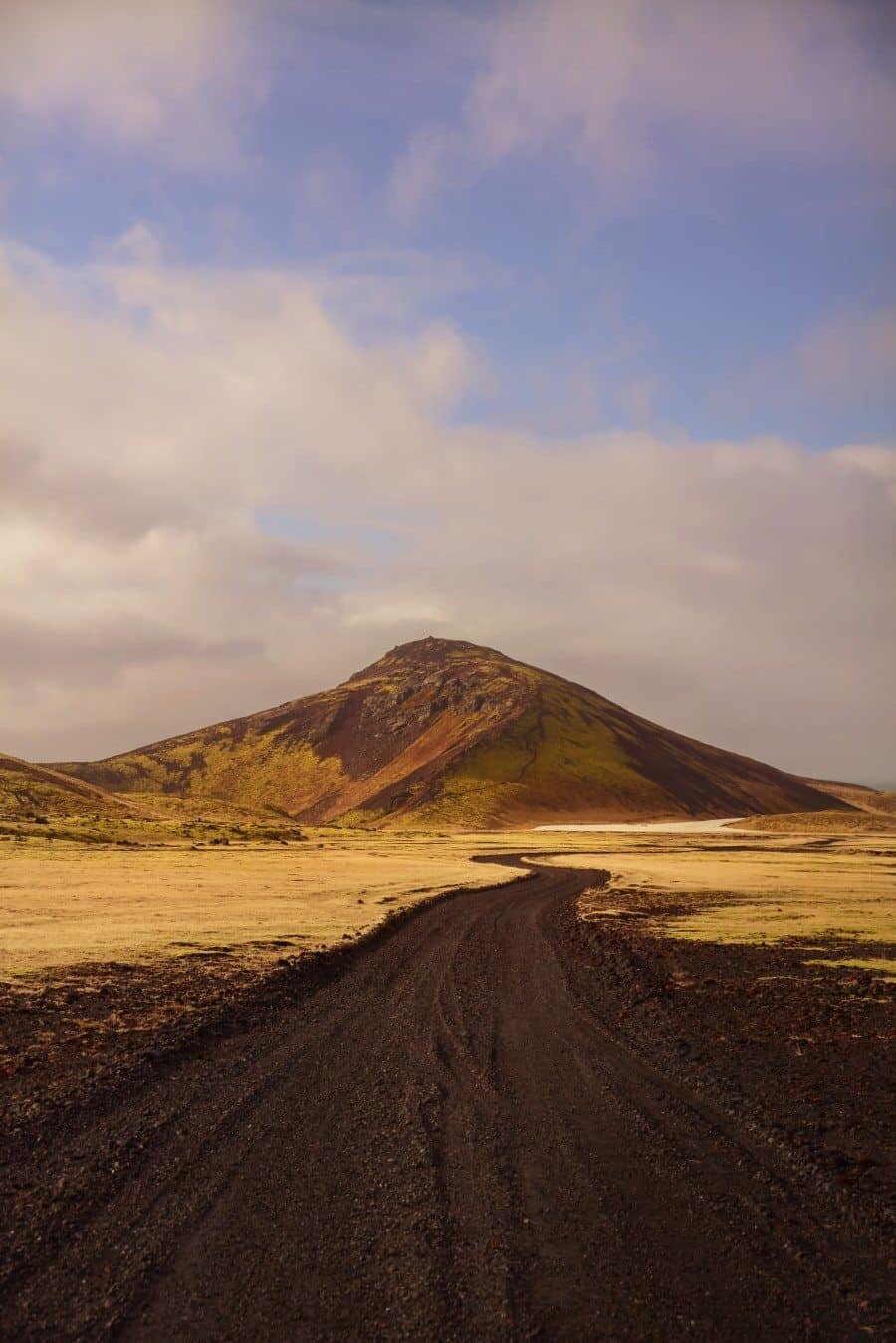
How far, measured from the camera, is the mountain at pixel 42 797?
117 m

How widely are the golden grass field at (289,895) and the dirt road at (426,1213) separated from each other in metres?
14.3

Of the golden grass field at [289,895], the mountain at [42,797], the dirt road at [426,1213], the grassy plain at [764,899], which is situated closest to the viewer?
the dirt road at [426,1213]

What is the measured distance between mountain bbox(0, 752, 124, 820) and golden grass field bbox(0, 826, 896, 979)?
2814 cm

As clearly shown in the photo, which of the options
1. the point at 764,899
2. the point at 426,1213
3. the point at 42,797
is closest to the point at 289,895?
the point at 764,899

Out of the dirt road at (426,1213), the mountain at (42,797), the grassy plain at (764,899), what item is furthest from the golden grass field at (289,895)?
the mountain at (42,797)

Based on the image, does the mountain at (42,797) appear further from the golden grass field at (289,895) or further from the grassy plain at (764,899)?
the grassy plain at (764,899)

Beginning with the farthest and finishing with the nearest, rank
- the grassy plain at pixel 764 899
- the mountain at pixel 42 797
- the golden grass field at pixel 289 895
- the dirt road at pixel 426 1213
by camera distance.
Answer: the mountain at pixel 42 797 < the grassy plain at pixel 764 899 < the golden grass field at pixel 289 895 < the dirt road at pixel 426 1213

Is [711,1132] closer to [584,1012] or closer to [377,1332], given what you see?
[377,1332]

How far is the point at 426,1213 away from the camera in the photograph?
29.9 ft

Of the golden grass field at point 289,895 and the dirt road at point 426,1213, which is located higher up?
the dirt road at point 426,1213

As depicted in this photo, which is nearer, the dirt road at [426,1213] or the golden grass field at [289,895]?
the dirt road at [426,1213]

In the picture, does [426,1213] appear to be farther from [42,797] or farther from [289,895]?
[42,797]

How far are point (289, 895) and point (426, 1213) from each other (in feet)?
136

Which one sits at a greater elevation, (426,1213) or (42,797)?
(426,1213)
